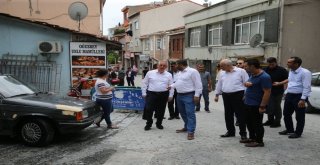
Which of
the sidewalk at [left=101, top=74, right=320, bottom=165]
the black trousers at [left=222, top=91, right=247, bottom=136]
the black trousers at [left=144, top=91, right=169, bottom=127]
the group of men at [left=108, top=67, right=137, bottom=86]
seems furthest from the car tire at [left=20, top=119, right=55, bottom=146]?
the group of men at [left=108, top=67, right=137, bottom=86]

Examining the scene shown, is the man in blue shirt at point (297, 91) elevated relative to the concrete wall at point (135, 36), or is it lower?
lower

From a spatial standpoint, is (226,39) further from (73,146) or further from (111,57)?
(111,57)

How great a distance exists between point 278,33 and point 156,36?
29.1m

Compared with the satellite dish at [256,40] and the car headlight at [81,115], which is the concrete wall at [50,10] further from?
the car headlight at [81,115]

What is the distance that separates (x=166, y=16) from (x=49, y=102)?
41.8 meters

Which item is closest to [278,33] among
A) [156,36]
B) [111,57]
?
[156,36]

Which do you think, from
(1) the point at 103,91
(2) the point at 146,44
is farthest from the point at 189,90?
(2) the point at 146,44

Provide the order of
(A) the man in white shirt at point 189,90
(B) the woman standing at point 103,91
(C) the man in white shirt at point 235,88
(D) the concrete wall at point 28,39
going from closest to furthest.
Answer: (C) the man in white shirt at point 235,88
(A) the man in white shirt at point 189,90
(B) the woman standing at point 103,91
(D) the concrete wall at point 28,39

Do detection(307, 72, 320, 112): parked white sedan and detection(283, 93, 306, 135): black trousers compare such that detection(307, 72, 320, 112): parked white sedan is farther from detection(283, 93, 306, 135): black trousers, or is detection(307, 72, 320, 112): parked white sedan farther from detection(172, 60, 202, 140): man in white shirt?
detection(172, 60, 202, 140): man in white shirt

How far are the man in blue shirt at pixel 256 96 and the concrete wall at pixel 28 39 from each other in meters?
7.57

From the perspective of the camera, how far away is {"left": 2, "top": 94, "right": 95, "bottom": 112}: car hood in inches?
283

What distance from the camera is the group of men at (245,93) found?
273 inches

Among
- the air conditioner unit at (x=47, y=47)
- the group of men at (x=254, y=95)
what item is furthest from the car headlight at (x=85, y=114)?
the air conditioner unit at (x=47, y=47)

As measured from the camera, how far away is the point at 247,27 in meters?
22.4
